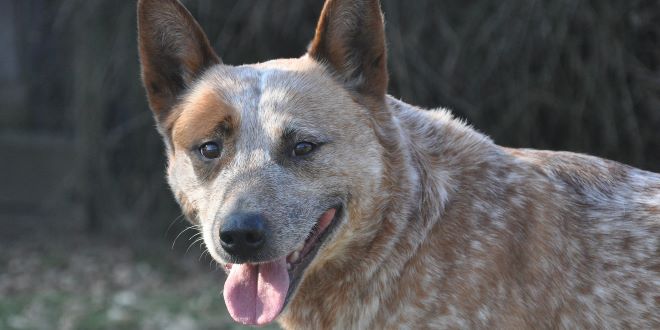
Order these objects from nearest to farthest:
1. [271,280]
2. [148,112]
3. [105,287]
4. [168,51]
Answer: [271,280]
[168,51]
[105,287]
[148,112]

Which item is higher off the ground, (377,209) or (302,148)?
(302,148)

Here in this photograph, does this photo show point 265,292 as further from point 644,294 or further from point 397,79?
point 397,79

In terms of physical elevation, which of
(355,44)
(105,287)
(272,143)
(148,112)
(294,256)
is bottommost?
(105,287)

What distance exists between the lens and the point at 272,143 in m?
2.82

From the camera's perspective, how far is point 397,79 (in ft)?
19.2

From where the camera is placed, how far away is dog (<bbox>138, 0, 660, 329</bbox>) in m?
2.69

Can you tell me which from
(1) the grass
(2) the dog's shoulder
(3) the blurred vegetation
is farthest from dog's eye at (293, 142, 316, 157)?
(3) the blurred vegetation

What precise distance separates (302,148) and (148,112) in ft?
14.2

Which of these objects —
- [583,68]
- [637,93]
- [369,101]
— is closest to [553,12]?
[583,68]

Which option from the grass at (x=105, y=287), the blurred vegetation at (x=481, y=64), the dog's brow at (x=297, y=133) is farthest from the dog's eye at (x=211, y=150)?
the blurred vegetation at (x=481, y=64)

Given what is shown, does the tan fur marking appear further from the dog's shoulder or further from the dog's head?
the dog's shoulder

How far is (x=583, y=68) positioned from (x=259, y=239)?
3546mm

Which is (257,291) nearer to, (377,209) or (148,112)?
(377,209)

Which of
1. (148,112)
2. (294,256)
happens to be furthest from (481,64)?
(294,256)
